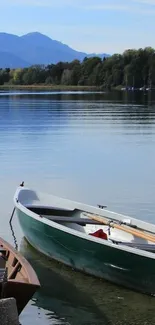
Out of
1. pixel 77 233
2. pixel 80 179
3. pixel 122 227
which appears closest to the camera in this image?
pixel 77 233

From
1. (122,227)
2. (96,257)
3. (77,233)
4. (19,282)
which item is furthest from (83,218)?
(19,282)

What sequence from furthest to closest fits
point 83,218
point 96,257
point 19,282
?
point 83,218 < point 96,257 < point 19,282

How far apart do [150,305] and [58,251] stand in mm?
2980

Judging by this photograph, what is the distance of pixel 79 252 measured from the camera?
1323 cm

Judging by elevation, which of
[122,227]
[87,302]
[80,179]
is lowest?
[87,302]

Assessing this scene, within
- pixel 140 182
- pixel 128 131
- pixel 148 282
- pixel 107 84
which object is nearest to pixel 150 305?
pixel 148 282

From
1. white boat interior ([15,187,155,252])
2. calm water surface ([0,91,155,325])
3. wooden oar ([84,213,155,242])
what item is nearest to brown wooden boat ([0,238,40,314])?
calm water surface ([0,91,155,325])

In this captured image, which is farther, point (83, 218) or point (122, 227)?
point (83, 218)

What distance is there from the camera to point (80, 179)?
25031 millimetres

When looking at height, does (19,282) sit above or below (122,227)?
above

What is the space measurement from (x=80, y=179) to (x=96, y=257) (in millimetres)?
12335

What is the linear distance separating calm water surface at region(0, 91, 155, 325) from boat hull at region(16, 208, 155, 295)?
23cm

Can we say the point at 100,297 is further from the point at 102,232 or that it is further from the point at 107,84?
the point at 107,84

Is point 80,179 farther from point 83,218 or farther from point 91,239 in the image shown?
point 91,239
